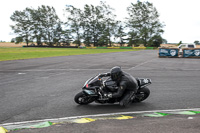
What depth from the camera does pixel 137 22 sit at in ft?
287

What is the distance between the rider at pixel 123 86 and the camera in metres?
6.14

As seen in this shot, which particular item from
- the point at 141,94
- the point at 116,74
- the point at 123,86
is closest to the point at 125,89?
the point at 123,86

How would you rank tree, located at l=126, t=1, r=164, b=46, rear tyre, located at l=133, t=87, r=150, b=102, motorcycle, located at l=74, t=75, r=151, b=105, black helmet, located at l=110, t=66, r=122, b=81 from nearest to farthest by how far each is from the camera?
black helmet, located at l=110, t=66, r=122, b=81 < motorcycle, located at l=74, t=75, r=151, b=105 < rear tyre, located at l=133, t=87, r=150, b=102 < tree, located at l=126, t=1, r=164, b=46

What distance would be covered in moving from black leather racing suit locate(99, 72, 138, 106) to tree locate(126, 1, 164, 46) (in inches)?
3165

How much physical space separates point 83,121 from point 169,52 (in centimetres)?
A: 2728

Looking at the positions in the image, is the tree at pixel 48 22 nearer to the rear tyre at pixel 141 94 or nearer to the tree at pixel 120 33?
the tree at pixel 120 33

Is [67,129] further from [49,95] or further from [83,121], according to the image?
[49,95]

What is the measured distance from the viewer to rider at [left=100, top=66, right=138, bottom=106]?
6145 mm

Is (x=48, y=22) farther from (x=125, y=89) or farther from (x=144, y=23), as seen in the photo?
(x=125, y=89)

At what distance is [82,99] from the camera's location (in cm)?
665

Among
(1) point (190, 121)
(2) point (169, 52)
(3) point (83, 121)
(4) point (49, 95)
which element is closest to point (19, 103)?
(4) point (49, 95)

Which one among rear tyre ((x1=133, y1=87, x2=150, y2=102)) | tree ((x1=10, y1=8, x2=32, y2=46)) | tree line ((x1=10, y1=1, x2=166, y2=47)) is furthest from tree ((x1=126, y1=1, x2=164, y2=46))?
rear tyre ((x1=133, y1=87, x2=150, y2=102))

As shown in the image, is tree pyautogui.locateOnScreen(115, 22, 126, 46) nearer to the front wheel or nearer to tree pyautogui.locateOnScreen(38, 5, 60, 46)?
tree pyautogui.locateOnScreen(38, 5, 60, 46)

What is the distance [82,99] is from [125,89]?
4.61ft
